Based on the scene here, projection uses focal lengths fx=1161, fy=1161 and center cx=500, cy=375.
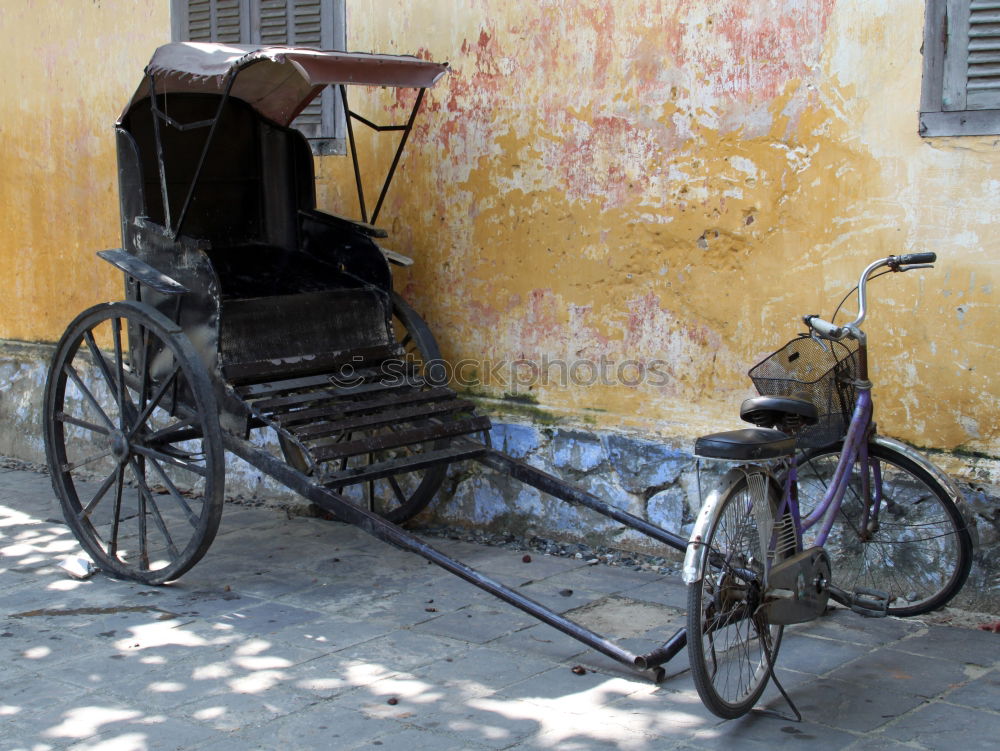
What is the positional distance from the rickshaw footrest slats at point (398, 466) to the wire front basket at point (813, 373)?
1.36m

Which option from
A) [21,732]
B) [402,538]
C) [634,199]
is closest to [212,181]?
[634,199]

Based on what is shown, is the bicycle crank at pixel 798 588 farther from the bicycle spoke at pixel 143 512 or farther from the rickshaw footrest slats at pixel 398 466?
the bicycle spoke at pixel 143 512

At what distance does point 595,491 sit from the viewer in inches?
214

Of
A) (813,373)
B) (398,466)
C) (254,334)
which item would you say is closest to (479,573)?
(398,466)

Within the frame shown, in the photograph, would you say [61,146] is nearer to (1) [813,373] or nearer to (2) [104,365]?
(2) [104,365]

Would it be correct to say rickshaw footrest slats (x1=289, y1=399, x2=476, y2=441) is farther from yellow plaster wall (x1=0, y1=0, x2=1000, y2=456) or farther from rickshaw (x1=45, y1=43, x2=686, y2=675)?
→ yellow plaster wall (x1=0, y1=0, x2=1000, y2=456)

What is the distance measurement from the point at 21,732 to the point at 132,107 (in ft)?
9.36

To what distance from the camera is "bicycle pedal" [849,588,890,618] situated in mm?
4094

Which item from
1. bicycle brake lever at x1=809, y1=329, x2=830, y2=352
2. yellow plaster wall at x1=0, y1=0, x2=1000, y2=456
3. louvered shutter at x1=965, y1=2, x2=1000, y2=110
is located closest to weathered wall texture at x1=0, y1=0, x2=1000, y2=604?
yellow plaster wall at x1=0, y1=0, x2=1000, y2=456

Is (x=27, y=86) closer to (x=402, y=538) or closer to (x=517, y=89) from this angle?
(x=517, y=89)

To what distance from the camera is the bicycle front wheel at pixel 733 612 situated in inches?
133

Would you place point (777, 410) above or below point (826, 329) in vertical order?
below

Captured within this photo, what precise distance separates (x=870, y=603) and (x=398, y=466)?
186 cm

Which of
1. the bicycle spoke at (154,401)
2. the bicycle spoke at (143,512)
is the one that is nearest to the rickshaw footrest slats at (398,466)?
the bicycle spoke at (154,401)
